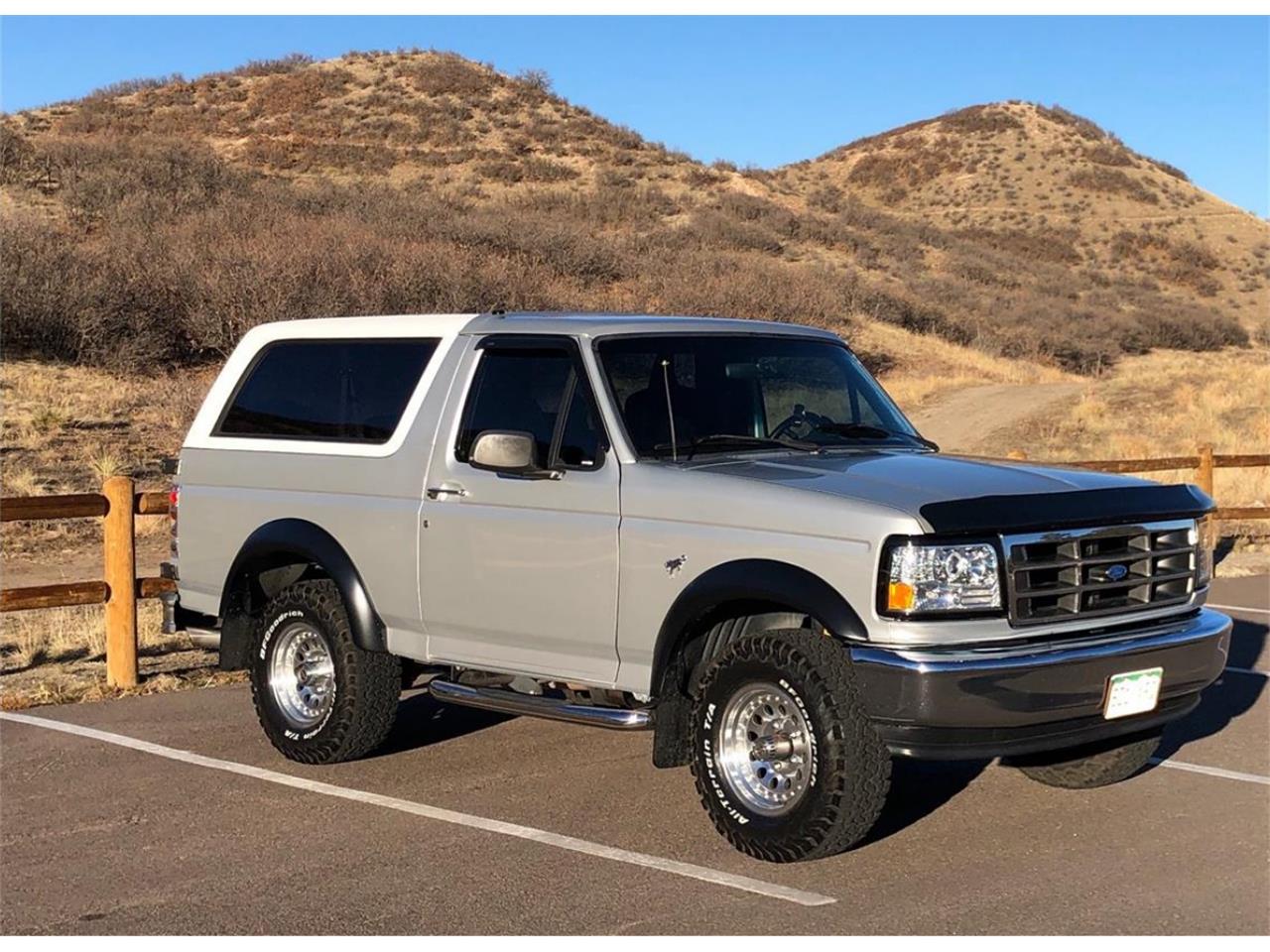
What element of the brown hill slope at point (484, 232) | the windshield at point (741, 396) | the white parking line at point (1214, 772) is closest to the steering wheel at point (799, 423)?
the windshield at point (741, 396)

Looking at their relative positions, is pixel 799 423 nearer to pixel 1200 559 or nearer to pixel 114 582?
pixel 1200 559

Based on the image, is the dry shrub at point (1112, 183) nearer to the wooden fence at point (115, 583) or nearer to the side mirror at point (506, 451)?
the wooden fence at point (115, 583)

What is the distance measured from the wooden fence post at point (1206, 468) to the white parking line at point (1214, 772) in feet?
28.3

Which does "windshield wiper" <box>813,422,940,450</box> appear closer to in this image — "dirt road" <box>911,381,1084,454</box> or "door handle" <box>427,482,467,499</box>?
"door handle" <box>427,482,467,499</box>

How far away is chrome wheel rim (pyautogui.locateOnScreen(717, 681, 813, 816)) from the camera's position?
19.5 feet

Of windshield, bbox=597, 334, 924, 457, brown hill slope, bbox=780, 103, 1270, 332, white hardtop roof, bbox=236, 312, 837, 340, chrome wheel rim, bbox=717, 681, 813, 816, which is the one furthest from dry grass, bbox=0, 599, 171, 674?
brown hill slope, bbox=780, 103, 1270, 332

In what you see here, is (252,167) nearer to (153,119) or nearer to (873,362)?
(153,119)

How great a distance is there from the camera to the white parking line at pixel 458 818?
573cm

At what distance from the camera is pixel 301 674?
792 cm

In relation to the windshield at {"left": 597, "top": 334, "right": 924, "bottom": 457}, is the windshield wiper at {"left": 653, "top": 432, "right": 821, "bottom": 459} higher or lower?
lower

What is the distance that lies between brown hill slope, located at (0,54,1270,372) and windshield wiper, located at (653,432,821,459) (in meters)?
20.3

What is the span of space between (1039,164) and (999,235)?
1582 centimetres

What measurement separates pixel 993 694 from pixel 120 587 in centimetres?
601

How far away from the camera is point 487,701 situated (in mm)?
A: 7027
